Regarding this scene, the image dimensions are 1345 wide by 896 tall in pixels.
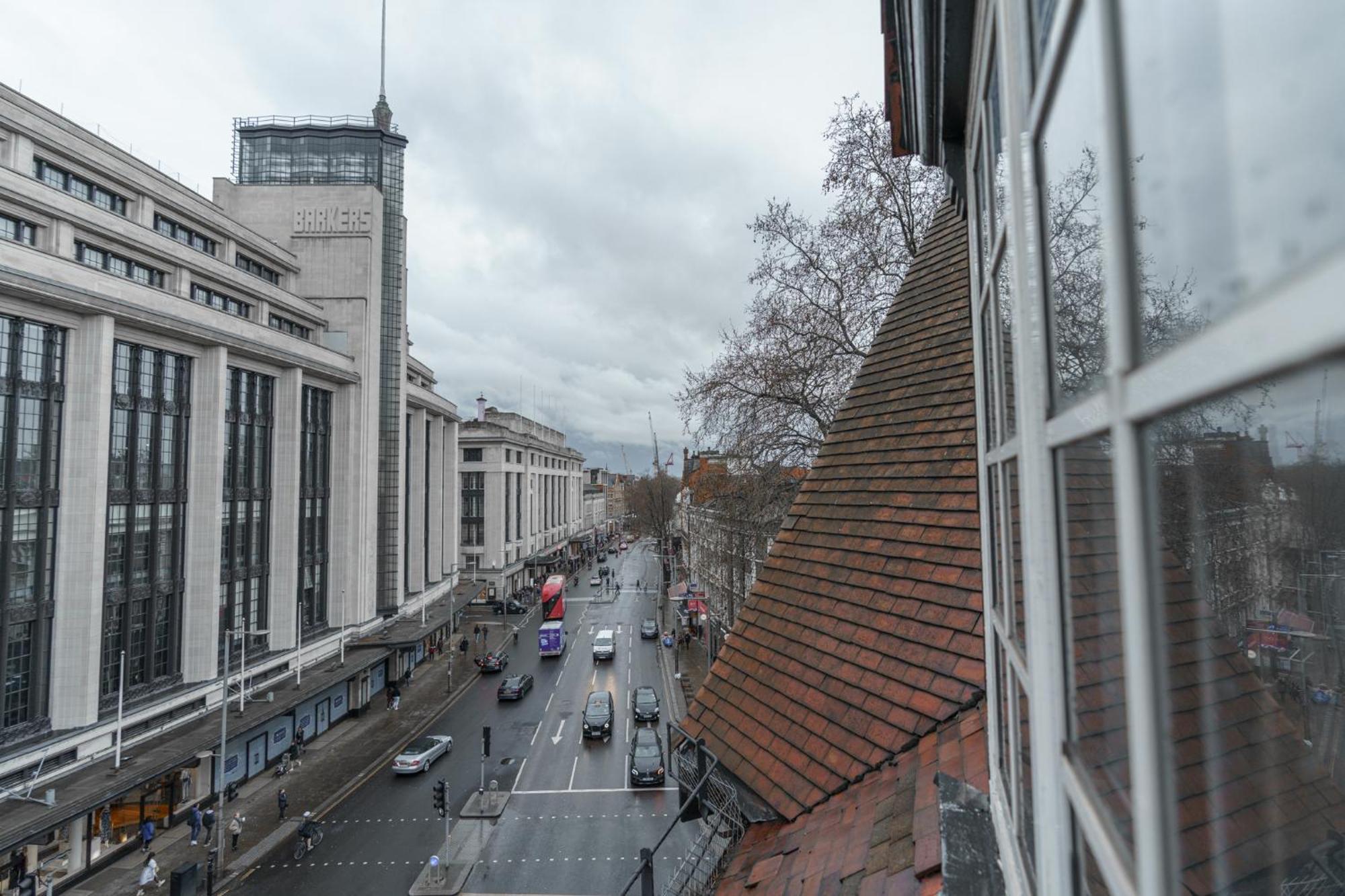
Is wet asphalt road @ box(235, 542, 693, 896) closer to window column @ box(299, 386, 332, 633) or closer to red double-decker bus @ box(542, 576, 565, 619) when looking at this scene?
window column @ box(299, 386, 332, 633)

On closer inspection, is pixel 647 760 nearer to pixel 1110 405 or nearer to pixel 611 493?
pixel 1110 405

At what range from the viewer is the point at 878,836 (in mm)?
3670

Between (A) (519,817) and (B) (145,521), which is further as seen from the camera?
(B) (145,521)

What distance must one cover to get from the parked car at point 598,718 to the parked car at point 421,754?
4910 millimetres

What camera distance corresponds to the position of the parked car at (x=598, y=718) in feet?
82.0

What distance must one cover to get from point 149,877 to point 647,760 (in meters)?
12.4

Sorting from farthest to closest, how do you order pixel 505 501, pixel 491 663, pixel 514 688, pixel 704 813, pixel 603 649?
pixel 505 501 < pixel 603 649 < pixel 491 663 < pixel 514 688 < pixel 704 813

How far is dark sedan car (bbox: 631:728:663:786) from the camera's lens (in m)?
20.6

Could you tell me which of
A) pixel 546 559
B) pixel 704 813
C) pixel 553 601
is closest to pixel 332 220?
pixel 553 601

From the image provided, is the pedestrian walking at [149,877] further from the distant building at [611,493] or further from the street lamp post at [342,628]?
the distant building at [611,493]

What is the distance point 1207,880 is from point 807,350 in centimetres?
1370

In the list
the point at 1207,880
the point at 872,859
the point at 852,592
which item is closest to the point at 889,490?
the point at 852,592

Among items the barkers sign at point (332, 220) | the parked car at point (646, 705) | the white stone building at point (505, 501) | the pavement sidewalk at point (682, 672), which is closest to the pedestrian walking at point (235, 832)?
the parked car at point (646, 705)

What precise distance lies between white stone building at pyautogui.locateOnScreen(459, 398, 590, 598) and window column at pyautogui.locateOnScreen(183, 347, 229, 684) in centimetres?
2978
